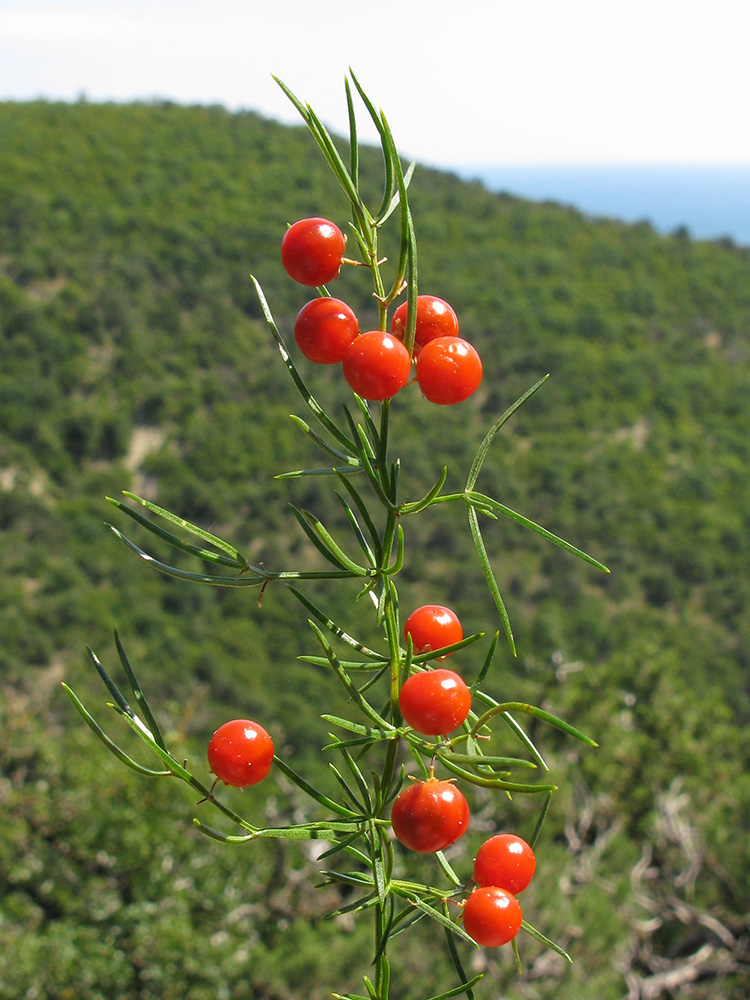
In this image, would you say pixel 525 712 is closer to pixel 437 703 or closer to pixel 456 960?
pixel 437 703

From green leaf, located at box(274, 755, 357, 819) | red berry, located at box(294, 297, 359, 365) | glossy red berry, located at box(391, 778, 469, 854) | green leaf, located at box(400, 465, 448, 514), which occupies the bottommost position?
green leaf, located at box(274, 755, 357, 819)

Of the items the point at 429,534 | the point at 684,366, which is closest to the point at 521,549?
the point at 429,534

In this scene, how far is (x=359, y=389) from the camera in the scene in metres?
0.73

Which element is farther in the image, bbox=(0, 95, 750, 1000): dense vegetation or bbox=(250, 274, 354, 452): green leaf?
bbox=(0, 95, 750, 1000): dense vegetation

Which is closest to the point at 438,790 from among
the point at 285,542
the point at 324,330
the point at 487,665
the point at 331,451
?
the point at 487,665

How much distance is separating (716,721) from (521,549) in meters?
13.9

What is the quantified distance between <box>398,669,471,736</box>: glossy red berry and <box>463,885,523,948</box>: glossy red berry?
206mm

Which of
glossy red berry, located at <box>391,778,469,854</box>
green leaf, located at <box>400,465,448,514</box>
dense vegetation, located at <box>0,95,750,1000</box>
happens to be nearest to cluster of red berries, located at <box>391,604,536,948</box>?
glossy red berry, located at <box>391,778,469,854</box>

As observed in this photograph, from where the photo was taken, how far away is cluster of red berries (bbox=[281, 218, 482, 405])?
0.73 m

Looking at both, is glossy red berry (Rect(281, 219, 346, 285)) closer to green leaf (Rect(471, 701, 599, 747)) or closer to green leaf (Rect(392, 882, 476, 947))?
green leaf (Rect(471, 701, 599, 747))

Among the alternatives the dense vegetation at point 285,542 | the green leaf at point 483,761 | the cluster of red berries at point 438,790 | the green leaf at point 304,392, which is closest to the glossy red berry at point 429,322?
the green leaf at point 304,392

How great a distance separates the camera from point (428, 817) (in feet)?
2.27

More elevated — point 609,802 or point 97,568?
point 609,802

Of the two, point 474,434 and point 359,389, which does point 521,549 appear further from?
point 359,389
